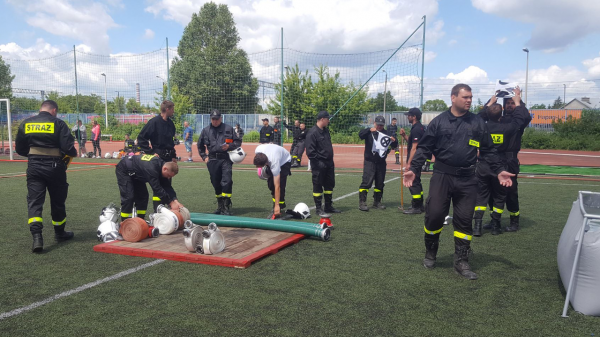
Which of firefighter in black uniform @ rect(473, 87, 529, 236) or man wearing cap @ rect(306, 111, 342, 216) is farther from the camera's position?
man wearing cap @ rect(306, 111, 342, 216)

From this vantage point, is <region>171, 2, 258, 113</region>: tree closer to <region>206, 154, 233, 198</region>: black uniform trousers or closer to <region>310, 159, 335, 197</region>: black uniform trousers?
<region>206, 154, 233, 198</region>: black uniform trousers

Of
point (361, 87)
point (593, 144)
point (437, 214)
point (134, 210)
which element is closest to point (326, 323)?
point (437, 214)

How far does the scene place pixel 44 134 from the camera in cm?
597

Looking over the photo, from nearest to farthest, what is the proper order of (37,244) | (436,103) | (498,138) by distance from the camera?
1. (37,244)
2. (498,138)
3. (436,103)

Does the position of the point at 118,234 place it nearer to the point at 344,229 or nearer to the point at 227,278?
the point at 227,278

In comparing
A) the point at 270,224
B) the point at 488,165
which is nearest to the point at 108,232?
the point at 270,224

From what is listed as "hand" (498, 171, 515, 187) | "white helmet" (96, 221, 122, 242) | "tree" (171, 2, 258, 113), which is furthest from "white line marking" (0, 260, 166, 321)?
"tree" (171, 2, 258, 113)

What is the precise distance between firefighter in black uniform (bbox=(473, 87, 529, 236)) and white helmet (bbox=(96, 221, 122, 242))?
554 cm

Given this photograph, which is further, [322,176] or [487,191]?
[322,176]

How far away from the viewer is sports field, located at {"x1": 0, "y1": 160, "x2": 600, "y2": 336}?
11.9 feet

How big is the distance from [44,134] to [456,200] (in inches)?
216

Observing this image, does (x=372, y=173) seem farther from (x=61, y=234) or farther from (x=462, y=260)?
(x=61, y=234)

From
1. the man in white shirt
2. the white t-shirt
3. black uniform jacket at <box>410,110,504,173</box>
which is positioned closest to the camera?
black uniform jacket at <box>410,110,504,173</box>

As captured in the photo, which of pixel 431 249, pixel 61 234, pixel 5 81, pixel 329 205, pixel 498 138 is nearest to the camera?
pixel 431 249
